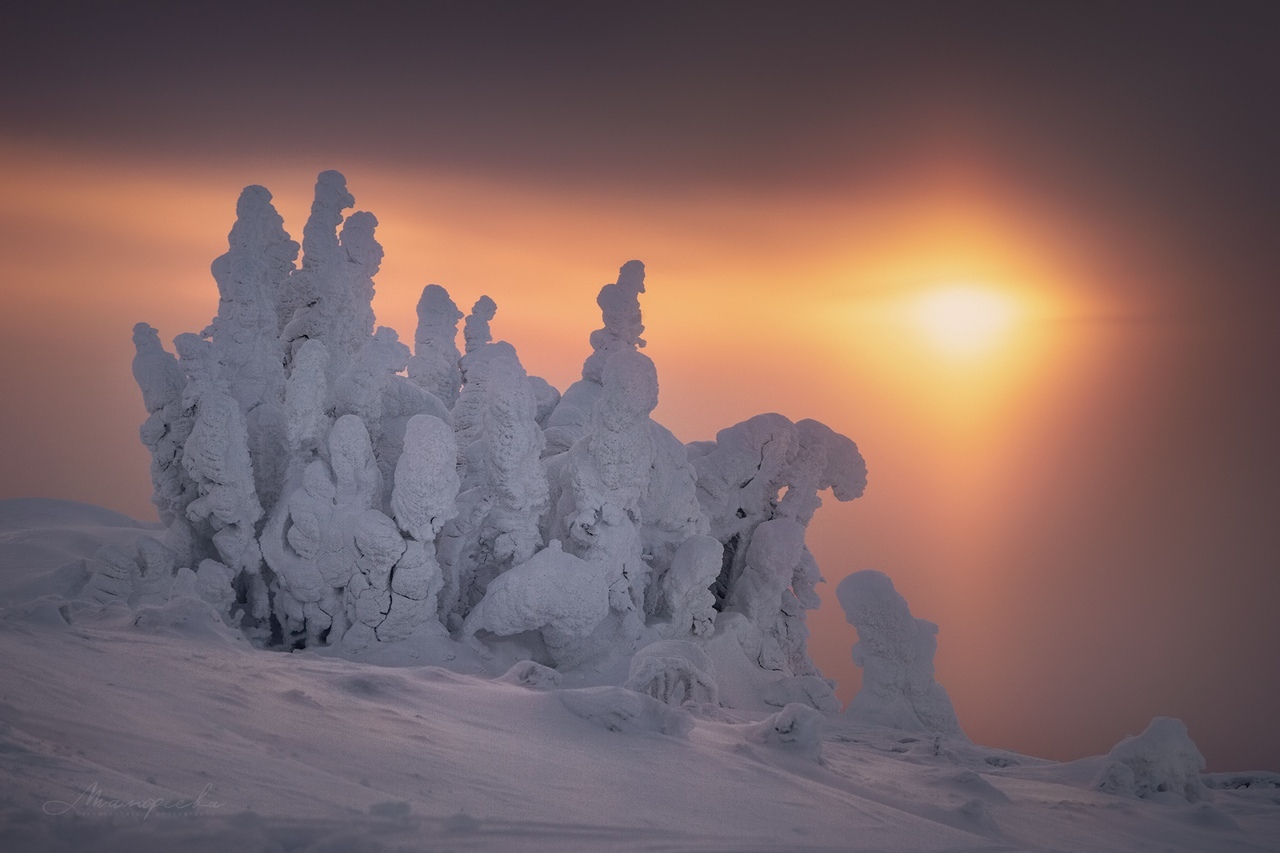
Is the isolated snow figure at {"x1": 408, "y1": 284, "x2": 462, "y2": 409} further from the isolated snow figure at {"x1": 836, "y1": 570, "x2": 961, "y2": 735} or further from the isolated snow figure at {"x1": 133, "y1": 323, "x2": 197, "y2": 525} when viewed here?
the isolated snow figure at {"x1": 836, "y1": 570, "x2": 961, "y2": 735}

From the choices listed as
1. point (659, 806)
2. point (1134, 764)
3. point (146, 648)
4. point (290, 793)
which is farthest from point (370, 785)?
point (1134, 764)

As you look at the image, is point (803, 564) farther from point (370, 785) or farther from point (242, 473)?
point (370, 785)

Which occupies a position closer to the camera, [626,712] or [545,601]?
[626,712]

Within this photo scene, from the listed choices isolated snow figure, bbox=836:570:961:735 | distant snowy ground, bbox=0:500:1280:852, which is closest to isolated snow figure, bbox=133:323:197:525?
Answer: distant snowy ground, bbox=0:500:1280:852

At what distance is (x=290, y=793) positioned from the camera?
12.8 feet

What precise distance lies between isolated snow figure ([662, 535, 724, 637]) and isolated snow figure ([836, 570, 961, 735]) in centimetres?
171

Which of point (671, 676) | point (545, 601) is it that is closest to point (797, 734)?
point (671, 676)

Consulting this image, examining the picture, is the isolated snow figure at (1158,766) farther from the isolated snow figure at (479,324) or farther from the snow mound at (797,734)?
the isolated snow figure at (479,324)

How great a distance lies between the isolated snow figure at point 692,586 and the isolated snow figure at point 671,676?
172 centimetres

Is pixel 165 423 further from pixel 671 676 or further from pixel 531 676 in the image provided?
pixel 671 676

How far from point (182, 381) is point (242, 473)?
3.55 ft

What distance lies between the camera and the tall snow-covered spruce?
8812mm

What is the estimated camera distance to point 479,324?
1528 centimetres

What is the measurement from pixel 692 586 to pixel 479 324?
659cm
